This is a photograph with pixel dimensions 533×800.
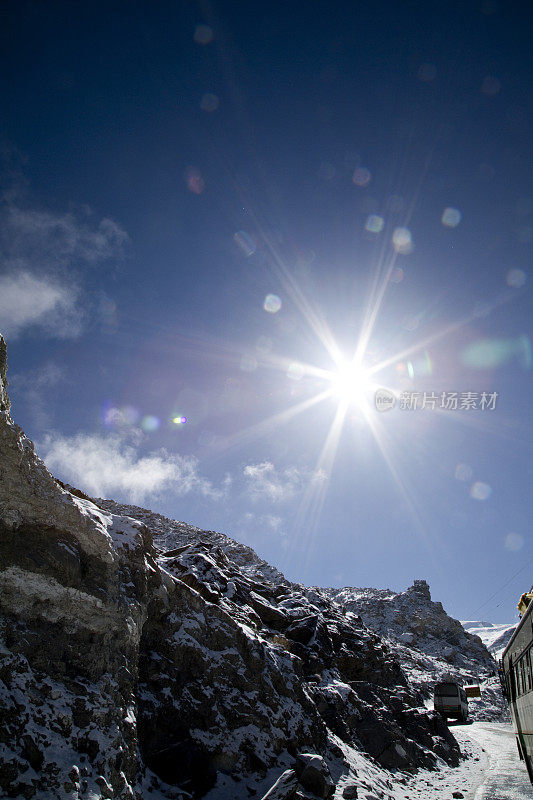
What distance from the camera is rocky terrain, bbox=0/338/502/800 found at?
999 cm

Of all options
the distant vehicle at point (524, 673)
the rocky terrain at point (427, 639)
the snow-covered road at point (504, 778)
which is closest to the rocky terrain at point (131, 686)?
the snow-covered road at point (504, 778)

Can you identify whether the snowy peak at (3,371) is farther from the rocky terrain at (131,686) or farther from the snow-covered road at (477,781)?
the snow-covered road at (477,781)

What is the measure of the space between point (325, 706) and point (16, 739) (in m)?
18.5

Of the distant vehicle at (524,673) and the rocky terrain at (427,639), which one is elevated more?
the rocky terrain at (427,639)

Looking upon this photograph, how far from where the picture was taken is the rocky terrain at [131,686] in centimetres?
999

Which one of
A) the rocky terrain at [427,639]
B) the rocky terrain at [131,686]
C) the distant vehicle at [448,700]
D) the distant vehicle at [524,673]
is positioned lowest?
the rocky terrain at [131,686]

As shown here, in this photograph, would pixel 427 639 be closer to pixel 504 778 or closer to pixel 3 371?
pixel 504 778

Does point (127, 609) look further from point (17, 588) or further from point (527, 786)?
point (527, 786)

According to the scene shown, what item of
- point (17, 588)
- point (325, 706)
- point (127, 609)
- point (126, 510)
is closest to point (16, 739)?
point (17, 588)

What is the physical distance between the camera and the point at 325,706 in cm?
2266

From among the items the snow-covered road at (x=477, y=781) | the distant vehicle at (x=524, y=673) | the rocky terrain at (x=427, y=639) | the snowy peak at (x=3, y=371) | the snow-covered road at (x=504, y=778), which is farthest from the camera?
the rocky terrain at (x=427, y=639)

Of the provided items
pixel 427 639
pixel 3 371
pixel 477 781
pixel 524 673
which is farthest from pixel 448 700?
pixel 427 639

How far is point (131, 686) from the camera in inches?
501

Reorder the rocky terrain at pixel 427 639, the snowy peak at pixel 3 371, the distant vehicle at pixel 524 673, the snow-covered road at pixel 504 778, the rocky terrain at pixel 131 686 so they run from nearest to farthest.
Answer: the rocky terrain at pixel 131 686 → the snowy peak at pixel 3 371 → the distant vehicle at pixel 524 673 → the snow-covered road at pixel 504 778 → the rocky terrain at pixel 427 639
